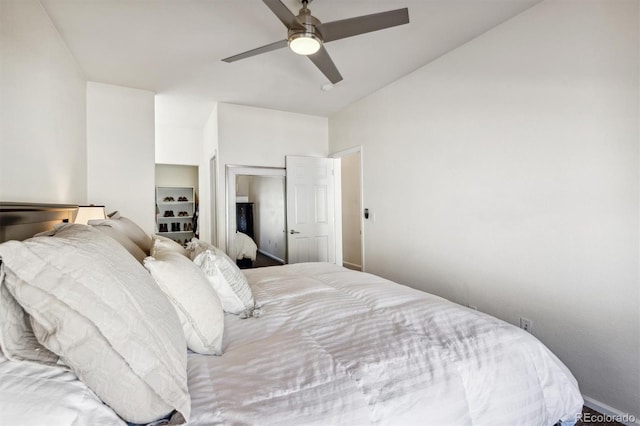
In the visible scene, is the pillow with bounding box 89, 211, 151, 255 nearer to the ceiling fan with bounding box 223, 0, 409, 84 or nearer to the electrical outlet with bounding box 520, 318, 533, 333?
the ceiling fan with bounding box 223, 0, 409, 84

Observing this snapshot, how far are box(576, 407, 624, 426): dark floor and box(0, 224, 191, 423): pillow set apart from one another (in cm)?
223

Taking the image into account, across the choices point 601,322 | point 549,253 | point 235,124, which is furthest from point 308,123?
point 601,322

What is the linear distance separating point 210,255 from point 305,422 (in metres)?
0.92

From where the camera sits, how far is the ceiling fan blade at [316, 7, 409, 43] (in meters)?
1.74

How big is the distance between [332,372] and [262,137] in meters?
3.75

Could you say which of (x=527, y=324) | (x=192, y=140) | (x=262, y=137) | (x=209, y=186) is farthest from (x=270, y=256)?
(x=527, y=324)

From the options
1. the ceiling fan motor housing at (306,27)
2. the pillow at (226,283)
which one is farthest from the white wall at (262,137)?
the pillow at (226,283)

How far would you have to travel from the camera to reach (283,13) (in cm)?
171

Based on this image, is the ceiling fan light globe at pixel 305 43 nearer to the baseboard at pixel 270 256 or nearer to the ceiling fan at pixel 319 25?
the ceiling fan at pixel 319 25

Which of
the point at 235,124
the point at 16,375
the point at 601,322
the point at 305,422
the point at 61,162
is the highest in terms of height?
the point at 235,124

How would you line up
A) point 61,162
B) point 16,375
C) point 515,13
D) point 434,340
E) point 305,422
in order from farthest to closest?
point 61,162 → point 515,13 → point 434,340 → point 305,422 → point 16,375

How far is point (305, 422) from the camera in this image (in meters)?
0.80

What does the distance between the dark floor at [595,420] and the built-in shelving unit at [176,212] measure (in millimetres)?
5860

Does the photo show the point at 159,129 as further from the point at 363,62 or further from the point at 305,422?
the point at 305,422
